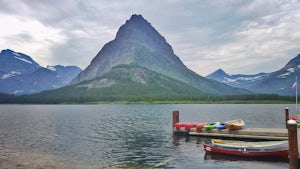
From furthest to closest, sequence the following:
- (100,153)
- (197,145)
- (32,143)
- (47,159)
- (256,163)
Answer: (32,143), (197,145), (100,153), (47,159), (256,163)

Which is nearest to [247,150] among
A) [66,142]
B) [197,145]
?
[197,145]

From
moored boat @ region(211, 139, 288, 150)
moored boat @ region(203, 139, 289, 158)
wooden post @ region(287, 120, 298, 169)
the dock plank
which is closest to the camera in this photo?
wooden post @ region(287, 120, 298, 169)

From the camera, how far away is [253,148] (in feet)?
132

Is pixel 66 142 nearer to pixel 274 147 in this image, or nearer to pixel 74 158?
pixel 74 158

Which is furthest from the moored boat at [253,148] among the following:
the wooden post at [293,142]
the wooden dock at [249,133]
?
the wooden dock at [249,133]

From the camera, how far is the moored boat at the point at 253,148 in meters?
39.1

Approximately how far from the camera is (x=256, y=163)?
38.1m

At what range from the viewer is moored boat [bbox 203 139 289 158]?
39.1 meters

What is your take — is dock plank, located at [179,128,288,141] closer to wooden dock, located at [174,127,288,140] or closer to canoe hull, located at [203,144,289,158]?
wooden dock, located at [174,127,288,140]

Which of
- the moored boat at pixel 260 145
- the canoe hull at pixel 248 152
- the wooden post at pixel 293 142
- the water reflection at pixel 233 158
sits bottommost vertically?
the water reflection at pixel 233 158

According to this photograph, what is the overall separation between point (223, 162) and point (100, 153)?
65.7 ft

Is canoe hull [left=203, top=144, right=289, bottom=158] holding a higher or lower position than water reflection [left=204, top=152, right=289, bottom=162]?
higher

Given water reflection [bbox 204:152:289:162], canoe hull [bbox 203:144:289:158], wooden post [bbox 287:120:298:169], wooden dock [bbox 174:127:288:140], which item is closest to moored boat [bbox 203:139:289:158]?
canoe hull [bbox 203:144:289:158]

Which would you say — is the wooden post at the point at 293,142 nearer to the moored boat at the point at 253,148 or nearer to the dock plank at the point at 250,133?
the moored boat at the point at 253,148
